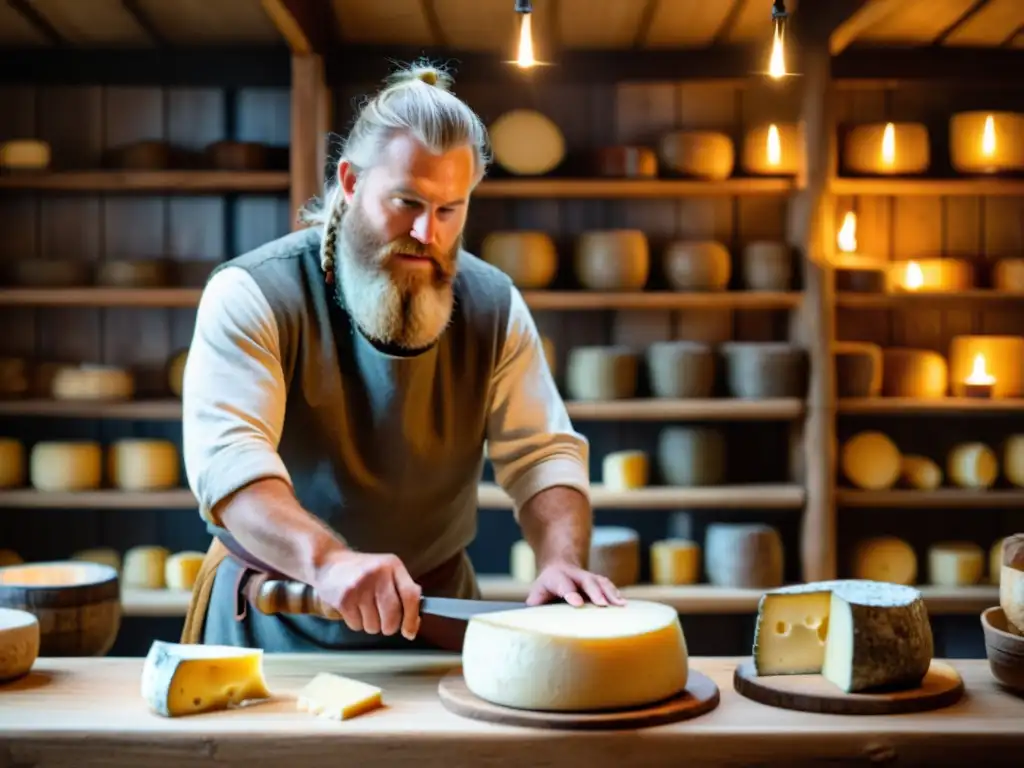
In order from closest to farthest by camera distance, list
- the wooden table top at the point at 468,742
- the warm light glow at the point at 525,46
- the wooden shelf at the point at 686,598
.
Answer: the wooden table top at the point at 468,742, the warm light glow at the point at 525,46, the wooden shelf at the point at 686,598

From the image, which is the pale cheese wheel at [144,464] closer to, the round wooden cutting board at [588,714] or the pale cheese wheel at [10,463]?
the pale cheese wheel at [10,463]

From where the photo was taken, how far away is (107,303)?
379 centimetres

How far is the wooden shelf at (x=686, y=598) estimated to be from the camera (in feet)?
11.8

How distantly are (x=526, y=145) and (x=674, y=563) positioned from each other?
1423mm

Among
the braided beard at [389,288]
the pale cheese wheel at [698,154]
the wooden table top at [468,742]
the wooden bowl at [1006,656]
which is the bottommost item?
the wooden table top at [468,742]

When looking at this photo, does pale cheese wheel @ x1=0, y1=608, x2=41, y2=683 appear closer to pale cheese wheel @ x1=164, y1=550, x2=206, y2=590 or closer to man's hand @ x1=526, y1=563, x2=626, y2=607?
man's hand @ x1=526, y1=563, x2=626, y2=607

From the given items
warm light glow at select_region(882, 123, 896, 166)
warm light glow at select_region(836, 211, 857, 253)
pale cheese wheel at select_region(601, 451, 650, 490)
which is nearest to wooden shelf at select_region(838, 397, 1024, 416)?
warm light glow at select_region(836, 211, 857, 253)

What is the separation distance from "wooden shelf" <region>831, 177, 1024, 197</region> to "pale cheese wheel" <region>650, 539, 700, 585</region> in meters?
1.25

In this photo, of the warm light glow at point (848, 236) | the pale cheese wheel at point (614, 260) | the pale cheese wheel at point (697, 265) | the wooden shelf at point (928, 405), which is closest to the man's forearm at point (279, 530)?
the pale cheese wheel at point (614, 260)

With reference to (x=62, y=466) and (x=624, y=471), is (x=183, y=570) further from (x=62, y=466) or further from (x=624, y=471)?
(x=624, y=471)

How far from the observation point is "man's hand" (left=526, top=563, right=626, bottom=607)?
5.41 ft

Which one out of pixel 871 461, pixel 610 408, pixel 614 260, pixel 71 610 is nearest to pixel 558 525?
pixel 71 610

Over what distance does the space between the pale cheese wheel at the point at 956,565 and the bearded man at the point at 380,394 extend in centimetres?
215

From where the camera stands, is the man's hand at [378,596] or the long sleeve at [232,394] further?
the long sleeve at [232,394]
